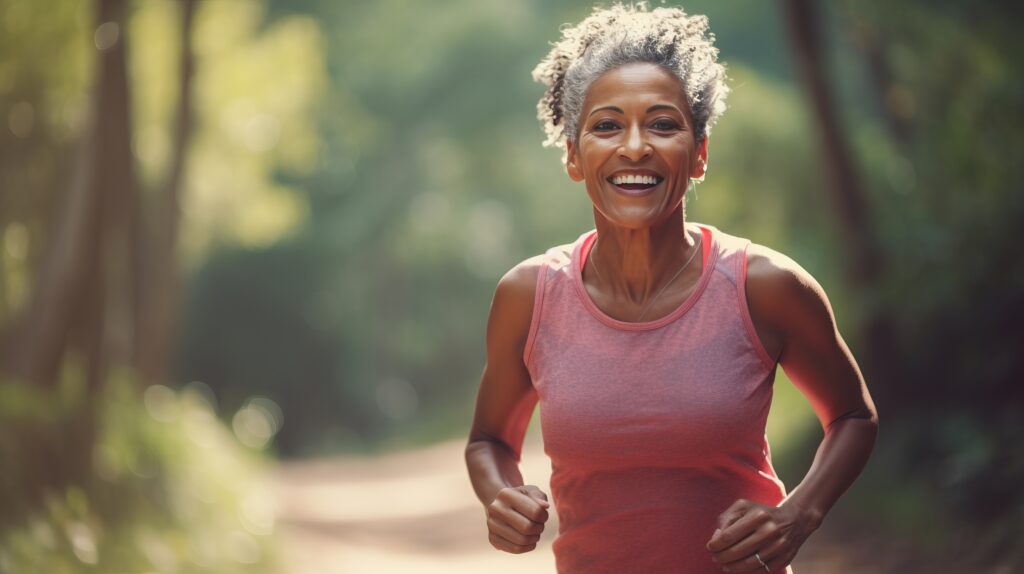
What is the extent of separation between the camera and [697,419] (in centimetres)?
219

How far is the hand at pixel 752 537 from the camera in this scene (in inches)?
83.9

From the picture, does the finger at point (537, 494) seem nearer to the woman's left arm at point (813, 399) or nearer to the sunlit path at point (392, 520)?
the woman's left arm at point (813, 399)

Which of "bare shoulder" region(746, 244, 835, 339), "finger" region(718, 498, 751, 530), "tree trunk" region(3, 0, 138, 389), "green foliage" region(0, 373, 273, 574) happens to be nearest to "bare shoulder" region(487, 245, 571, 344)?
"bare shoulder" region(746, 244, 835, 339)

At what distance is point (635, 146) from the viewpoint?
235 centimetres

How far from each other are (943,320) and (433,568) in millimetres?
5124

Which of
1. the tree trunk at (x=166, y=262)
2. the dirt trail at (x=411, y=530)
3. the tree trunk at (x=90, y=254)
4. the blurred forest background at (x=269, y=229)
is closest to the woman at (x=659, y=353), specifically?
the blurred forest background at (x=269, y=229)

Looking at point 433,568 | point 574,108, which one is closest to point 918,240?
point 433,568

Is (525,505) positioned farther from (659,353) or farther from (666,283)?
(666,283)

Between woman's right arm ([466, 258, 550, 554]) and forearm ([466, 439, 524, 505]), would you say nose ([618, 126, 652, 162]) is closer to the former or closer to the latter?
woman's right arm ([466, 258, 550, 554])

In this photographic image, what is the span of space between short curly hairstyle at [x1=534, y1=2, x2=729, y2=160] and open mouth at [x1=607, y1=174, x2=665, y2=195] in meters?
0.15

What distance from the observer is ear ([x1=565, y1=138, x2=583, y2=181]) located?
2.52m

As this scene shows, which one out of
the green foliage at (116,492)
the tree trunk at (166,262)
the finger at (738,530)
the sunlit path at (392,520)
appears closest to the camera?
the finger at (738,530)

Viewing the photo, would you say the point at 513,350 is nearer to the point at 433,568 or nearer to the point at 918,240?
the point at 918,240

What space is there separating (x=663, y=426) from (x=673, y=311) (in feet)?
0.80
